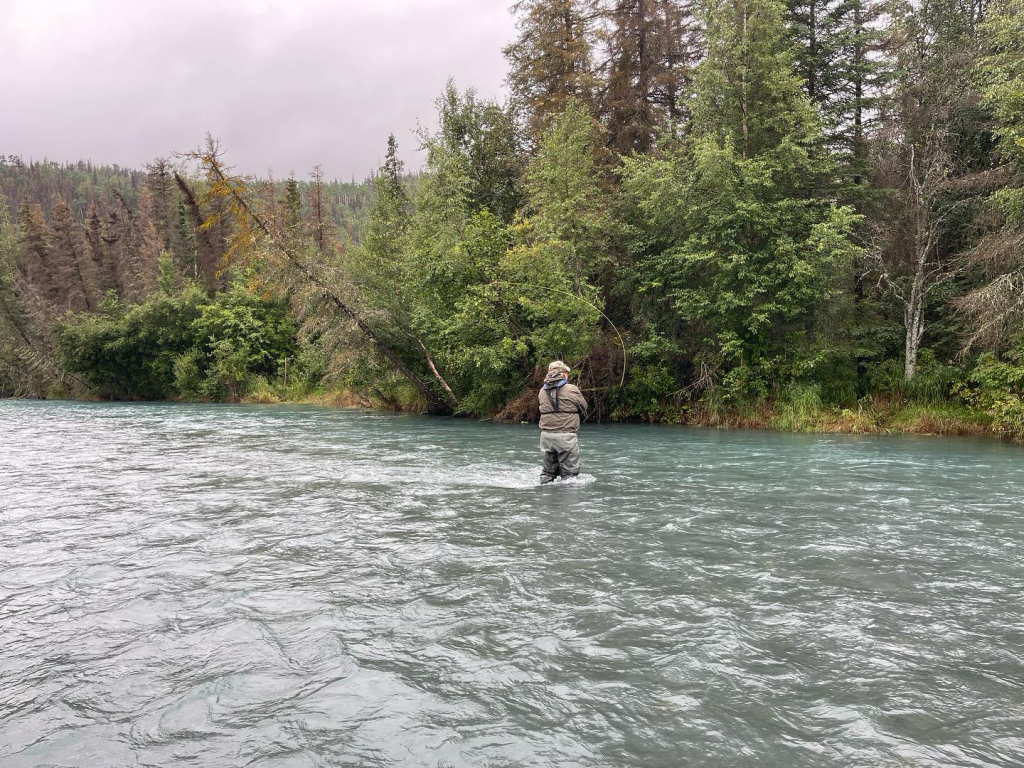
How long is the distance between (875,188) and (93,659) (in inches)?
1005

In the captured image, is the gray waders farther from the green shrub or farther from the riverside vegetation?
the green shrub

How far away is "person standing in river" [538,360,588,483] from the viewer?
38.4 ft

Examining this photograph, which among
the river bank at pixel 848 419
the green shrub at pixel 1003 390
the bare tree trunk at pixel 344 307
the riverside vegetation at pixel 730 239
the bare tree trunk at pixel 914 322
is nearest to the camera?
the green shrub at pixel 1003 390

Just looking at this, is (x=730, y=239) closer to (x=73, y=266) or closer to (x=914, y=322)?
(x=914, y=322)

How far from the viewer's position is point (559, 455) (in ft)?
39.0

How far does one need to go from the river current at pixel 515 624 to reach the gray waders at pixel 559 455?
0.85ft

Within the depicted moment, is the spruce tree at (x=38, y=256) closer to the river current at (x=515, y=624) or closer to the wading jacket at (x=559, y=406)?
the river current at (x=515, y=624)

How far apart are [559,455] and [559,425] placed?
0.56 meters

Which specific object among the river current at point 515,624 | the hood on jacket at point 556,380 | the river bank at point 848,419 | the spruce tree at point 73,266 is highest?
the spruce tree at point 73,266

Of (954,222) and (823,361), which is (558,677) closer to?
(823,361)

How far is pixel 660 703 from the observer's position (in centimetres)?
426

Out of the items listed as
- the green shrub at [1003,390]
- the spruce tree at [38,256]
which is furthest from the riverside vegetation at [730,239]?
the spruce tree at [38,256]

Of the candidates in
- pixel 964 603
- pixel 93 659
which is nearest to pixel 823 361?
pixel 964 603

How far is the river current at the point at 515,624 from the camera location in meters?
3.91
